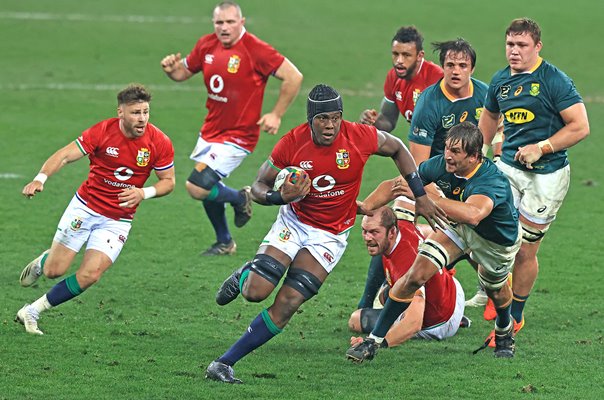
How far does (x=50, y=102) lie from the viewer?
2189cm

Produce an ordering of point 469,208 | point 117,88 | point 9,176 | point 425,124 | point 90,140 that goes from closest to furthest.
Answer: point 469,208 → point 90,140 → point 425,124 → point 9,176 → point 117,88

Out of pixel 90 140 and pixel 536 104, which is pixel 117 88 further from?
pixel 536 104

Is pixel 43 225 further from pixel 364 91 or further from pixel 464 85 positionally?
pixel 364 91

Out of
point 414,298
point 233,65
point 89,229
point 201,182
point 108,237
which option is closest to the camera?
point 414,298

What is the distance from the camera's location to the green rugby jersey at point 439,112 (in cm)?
1098

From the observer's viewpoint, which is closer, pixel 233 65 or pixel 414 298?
pixel 414 298

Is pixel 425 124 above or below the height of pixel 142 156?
above

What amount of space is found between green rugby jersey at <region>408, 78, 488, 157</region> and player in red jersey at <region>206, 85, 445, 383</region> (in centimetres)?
138

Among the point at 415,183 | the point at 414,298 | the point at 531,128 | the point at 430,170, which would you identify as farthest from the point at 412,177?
the point at 531,128

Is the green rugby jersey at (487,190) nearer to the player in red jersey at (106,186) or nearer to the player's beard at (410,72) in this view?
the player's beard at (410,72)

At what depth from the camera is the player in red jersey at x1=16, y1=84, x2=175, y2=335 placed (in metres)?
10.4

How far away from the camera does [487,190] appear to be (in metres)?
9.20

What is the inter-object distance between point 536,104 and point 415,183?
1556mm

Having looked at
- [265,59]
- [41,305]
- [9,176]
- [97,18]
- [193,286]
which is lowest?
[9,176]
